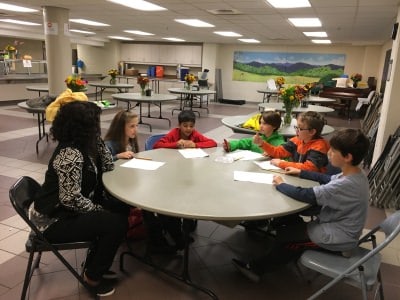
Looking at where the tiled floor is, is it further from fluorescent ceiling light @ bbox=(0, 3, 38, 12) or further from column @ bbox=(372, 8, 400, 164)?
fluorescent ceiling light @ bbox=(0, 3, 38, 12)

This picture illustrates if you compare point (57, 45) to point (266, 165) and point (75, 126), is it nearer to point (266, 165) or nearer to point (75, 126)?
point (75, 126)

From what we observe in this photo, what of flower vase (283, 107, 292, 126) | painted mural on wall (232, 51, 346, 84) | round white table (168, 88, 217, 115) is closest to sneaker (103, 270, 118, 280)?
flower vase (283, 107, 292, 126)

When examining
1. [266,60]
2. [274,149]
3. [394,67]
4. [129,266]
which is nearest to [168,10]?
[394,67]

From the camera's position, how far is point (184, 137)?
299cm

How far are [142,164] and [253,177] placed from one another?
0.79 m

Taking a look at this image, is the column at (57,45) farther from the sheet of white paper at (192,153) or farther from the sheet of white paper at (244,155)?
the sheet of white paper at (244,155)

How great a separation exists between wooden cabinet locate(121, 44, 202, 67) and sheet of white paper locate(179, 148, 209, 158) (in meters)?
11.8

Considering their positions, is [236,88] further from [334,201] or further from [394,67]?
[334,201]

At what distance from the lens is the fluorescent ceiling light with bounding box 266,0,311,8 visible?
5230mm

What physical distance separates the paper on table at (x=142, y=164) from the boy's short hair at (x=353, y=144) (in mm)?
1175

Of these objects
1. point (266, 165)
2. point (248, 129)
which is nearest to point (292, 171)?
point (266, 165)

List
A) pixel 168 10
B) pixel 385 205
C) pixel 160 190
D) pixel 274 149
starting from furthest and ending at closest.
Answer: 1. pixel 168 10
2. pixel 385 205
3. pixel 274 149
4. pixel 160 190

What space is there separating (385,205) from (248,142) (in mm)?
1811

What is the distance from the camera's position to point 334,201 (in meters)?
1.70
